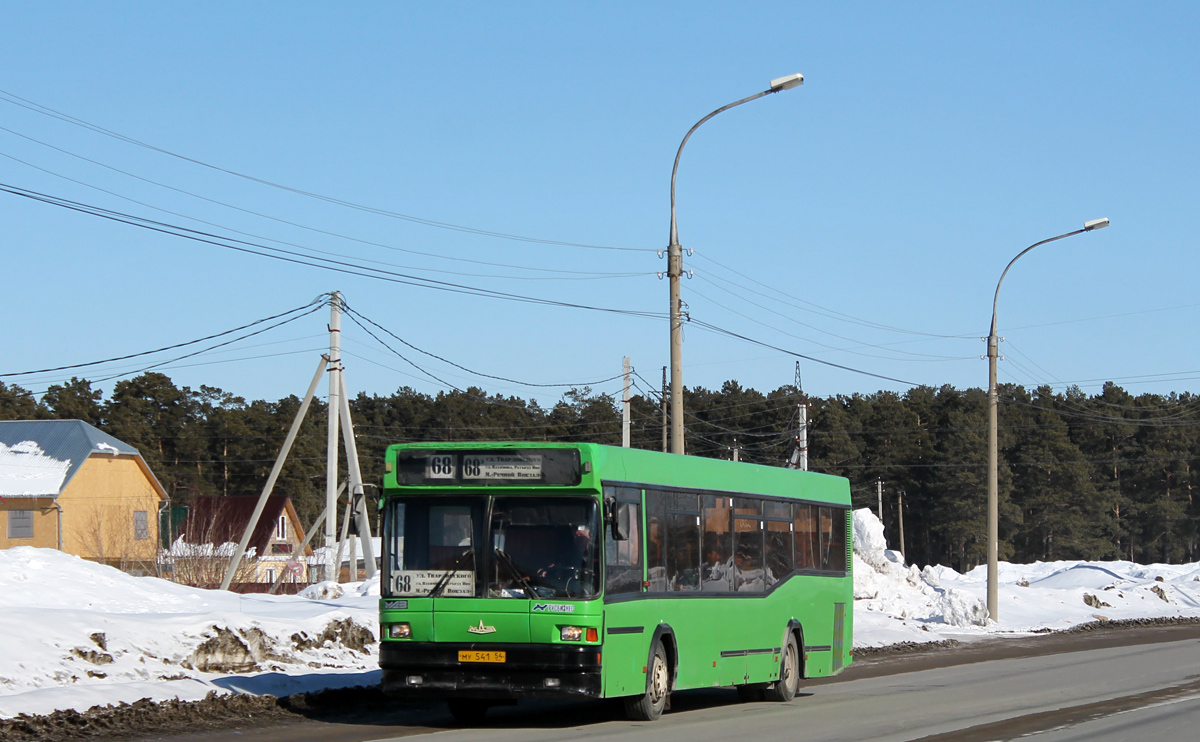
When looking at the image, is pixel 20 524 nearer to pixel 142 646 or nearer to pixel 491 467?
pixel 142 646

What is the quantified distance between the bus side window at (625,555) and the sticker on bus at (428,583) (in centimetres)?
136

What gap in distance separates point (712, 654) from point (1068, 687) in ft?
20.9

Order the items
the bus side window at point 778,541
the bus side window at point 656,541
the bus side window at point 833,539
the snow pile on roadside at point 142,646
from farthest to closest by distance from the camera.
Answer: the bus side window at point 833,539
the bus side window at point 778,541
the snow pile on roadside at point 142,646
the bus side window at point 656,541

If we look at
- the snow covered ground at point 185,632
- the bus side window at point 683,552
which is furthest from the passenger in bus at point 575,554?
the snow covered ground at point 185,632

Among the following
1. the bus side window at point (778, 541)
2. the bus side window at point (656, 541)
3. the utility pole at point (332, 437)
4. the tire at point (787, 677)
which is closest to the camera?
the bus side window at point (656, 541)

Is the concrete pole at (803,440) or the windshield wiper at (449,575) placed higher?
the concrete pole at (803,440)

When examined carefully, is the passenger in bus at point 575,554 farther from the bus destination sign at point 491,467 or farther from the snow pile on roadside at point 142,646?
the snow pile on roadside at point 142,646

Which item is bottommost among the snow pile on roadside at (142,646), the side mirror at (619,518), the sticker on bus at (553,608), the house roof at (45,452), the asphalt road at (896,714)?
the asphalt road at (896,714)

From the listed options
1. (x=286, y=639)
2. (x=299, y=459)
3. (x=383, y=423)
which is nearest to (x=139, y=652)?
(x=286, y=639)

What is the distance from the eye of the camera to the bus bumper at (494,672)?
1295 cm

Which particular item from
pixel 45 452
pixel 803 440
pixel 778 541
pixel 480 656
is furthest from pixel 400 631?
pixel 45 452

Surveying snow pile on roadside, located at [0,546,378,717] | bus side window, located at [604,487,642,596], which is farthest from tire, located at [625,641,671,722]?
snow pile on roadside, located at [0,546,378,717]

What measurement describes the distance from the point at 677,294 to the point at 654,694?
9.31 metres

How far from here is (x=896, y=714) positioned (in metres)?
15.1
